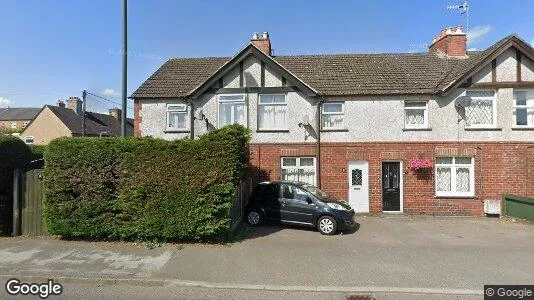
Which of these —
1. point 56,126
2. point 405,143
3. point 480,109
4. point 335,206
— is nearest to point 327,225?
point 335,206

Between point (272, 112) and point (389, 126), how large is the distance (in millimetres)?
4820

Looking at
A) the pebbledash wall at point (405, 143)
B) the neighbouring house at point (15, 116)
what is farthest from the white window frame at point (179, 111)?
the neighbouring house at point (15, 116)

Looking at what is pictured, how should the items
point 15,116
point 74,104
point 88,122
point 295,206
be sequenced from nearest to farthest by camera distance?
point 295,206
point 88,122
point 74,104
point 15,116

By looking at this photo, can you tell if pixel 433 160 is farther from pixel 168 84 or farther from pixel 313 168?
pixel 168 84

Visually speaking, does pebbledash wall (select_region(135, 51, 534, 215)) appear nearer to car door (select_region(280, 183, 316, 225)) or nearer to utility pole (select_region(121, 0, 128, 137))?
car door (select_region(280, 183, 316, 225))

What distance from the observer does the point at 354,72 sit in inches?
600

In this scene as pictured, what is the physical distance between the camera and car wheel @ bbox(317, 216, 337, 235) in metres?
9.93

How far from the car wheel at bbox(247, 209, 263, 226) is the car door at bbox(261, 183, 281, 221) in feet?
0.81

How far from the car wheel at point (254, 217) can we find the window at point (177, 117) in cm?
572

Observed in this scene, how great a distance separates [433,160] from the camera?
44.7 ft

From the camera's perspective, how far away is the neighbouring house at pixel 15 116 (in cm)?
6462

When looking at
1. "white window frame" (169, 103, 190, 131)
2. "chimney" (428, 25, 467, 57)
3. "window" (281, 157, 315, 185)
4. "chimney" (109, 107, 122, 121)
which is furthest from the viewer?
"chimney" (109, 107, 122, 121)

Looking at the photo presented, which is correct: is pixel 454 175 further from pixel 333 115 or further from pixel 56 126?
pixel 56 126

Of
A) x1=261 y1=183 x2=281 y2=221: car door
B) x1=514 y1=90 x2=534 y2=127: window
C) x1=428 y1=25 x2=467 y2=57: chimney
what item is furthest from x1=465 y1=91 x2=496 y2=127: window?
x1=261 y1=183 x2=281 y2=221: car door
